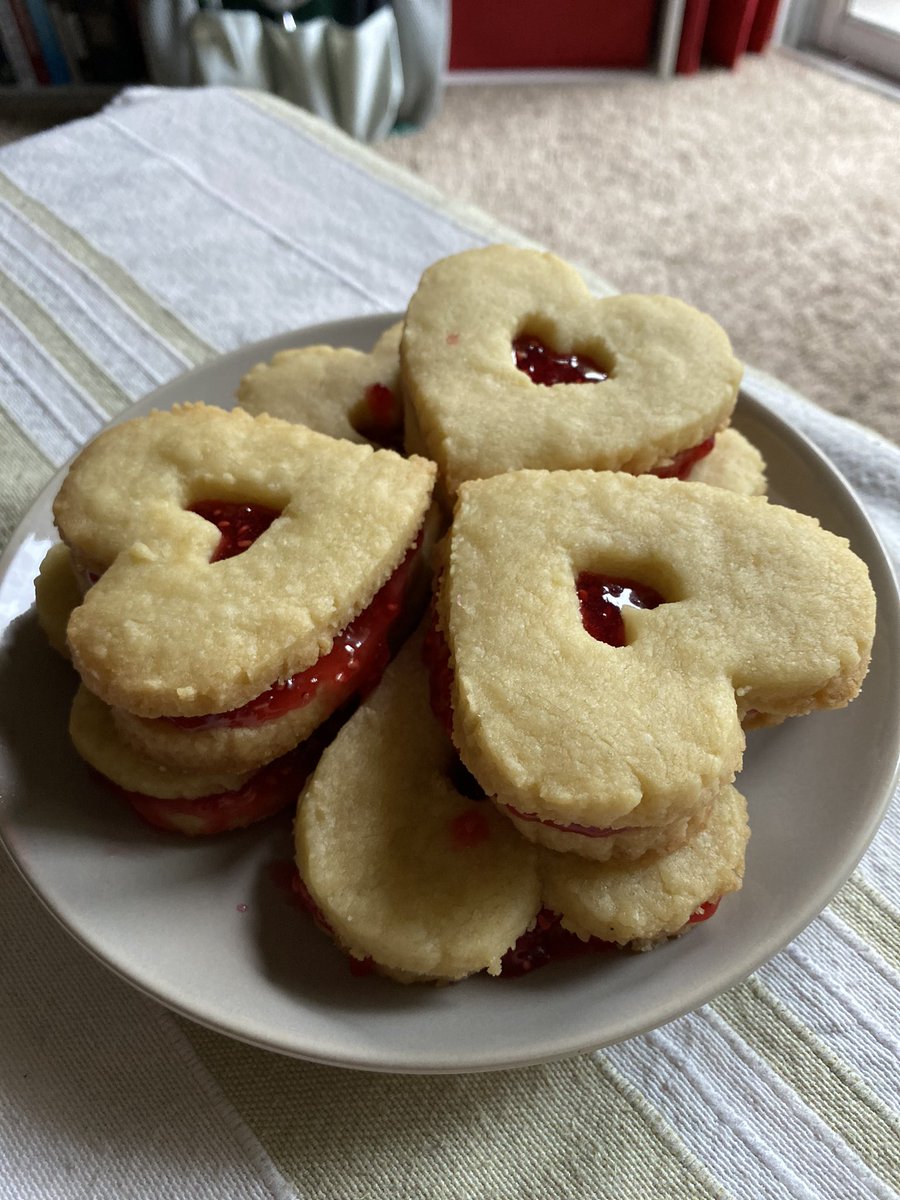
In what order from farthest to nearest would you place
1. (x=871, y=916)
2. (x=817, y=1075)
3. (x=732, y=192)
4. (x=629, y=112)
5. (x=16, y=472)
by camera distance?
(x=629, y=112) < (x=732, y=192) < (x=16, y=472) < (x=871, y=916) < (x=817, y=1075)

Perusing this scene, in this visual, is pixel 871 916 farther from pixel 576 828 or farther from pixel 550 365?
pixel 550 365

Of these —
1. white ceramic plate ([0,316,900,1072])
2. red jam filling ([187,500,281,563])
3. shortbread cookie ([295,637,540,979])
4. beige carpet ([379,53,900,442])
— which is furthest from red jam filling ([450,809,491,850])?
beige carpet ([379,53,900,442])

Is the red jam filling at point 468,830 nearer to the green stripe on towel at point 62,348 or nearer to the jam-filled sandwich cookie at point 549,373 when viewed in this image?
the jam-filled sandwich cookie at point 549,373

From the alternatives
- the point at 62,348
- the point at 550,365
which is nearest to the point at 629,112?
the point at 62,348

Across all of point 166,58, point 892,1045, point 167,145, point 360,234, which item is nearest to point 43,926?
point 892,1045

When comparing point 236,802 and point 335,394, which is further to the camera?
point 335,394

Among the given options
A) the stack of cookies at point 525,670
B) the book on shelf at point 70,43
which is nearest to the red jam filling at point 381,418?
the stack of cookies at point 525,670

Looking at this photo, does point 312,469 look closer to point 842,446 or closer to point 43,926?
point 43,926
